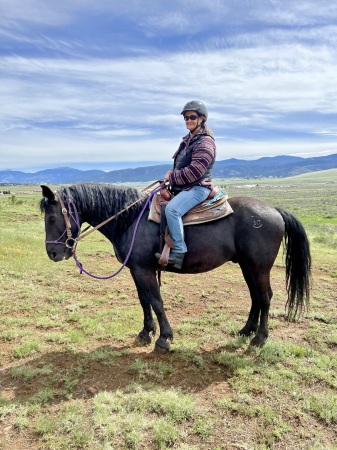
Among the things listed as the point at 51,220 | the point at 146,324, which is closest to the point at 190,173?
the point at 51,220

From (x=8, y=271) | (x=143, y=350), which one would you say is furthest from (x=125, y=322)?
(x=8, y=271)

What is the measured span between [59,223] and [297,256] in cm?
438

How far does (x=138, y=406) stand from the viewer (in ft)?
12.2

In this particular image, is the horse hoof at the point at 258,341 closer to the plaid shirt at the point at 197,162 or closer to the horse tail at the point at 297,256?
the horse tail at the point at 297,256

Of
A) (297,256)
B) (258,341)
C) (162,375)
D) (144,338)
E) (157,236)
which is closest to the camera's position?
(162,375)

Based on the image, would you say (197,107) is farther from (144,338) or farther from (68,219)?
(144,338)

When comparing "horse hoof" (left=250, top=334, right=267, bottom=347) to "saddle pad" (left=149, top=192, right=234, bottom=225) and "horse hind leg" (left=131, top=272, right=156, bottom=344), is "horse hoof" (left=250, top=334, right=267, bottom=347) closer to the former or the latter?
"horse hind leg" (left=131, top=272, right=156, bottom=344)

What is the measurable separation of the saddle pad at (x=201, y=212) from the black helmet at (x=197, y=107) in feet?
4.86

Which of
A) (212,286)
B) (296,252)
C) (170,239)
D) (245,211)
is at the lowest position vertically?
(212,286)

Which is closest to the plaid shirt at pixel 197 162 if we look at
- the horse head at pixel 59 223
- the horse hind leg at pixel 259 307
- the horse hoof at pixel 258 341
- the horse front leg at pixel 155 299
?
the horse front leg at pixel 155 299

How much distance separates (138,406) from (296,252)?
152 inches

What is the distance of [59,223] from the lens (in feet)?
15.9

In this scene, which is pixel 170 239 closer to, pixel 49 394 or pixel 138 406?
pixel 138 406

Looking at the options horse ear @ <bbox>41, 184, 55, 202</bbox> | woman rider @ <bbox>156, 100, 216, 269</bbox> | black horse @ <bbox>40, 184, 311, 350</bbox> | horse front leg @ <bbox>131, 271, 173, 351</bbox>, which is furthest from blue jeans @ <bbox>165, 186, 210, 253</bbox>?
horse ear @ <bbox>41, 184, 55, 202</bbox>
